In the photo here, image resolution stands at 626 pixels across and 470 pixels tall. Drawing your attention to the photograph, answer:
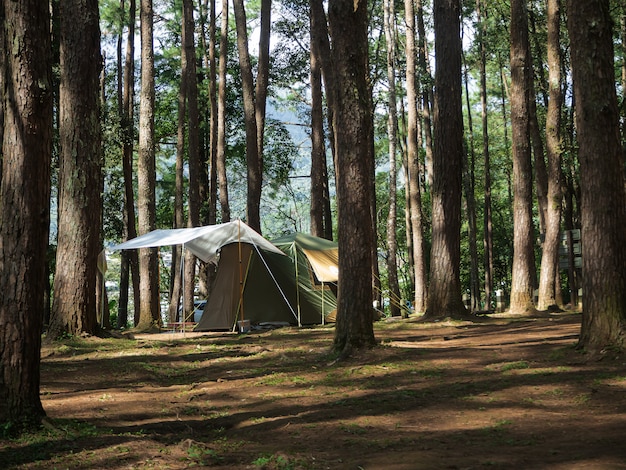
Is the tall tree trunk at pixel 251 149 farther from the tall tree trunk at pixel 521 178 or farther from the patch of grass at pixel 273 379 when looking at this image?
the patch of grass at pixel 273 379

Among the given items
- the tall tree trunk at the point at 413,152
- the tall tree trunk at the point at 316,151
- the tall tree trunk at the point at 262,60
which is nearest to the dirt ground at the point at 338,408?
the tall tree trunk at the point at 413,152

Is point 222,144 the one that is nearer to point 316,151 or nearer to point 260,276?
point 316,151

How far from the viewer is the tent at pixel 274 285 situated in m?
16.5

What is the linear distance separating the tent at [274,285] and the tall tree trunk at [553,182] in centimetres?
465

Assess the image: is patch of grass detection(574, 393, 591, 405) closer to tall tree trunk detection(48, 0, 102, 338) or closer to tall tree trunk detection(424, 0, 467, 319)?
tall tree trunk detection(424, 0, 467, 319)

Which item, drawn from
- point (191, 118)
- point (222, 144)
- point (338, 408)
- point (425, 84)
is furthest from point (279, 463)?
point (425, 84)

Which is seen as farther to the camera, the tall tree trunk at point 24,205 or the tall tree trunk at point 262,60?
the tall tree trunk at point 262,60

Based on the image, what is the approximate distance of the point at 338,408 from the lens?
645cm

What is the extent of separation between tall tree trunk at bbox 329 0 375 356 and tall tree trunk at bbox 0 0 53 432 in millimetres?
4077

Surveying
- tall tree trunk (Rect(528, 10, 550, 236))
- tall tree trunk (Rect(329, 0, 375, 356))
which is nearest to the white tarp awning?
tall tree trunk (Rect(329, 0, 375, 356))

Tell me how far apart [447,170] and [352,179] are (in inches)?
192

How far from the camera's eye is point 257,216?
64.4ft

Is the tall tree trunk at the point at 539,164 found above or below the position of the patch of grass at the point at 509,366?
above

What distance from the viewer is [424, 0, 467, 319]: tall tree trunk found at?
13.5 meters
